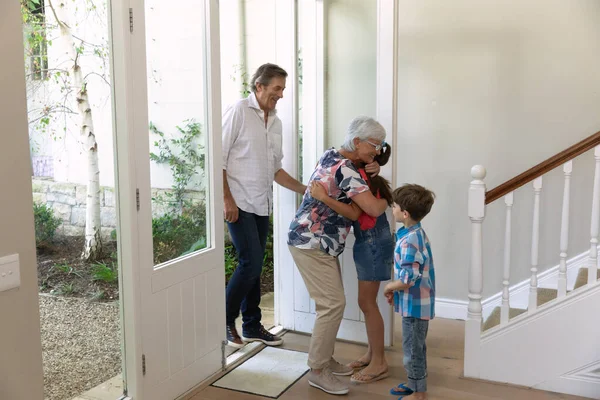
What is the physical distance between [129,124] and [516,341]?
93.1 inches

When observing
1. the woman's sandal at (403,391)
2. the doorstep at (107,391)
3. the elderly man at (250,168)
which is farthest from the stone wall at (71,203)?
the woman's sandal at (403,391)

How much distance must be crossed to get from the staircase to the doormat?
1008 mm

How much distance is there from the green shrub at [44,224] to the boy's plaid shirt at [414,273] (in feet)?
5.32

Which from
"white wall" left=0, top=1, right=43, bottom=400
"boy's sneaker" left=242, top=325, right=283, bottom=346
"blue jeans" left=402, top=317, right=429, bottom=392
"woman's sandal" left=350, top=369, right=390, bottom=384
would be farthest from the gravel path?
"blue jeans" left=402, top=317, right=429, bottom=392

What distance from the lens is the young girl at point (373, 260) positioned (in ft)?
10.9

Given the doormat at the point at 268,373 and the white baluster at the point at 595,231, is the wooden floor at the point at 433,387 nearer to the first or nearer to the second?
the doormat at the point at 268,373

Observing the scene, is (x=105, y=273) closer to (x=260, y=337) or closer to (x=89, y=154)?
(x=89, y=154)

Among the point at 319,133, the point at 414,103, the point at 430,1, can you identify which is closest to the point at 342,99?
the point at 319,133

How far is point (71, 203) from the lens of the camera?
2.74 m

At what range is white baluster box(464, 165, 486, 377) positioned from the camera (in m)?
3.40

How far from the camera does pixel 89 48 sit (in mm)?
2742

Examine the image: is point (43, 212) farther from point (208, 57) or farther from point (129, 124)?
point (208, 57)

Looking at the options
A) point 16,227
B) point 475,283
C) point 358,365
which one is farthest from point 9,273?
point 475,283

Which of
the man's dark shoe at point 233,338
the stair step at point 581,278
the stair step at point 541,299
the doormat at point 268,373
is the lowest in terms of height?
the doormat at point 268,373
